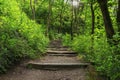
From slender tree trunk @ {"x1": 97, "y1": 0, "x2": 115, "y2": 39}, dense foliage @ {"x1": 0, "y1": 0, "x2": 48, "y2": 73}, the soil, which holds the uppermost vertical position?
slender tree trunk @ {"x1": 97, "y1": 0, "x2": 115, "y2": 39}

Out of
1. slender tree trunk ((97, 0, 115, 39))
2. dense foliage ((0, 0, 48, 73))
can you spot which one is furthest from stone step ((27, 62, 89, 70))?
slender tree trunk ((97, 0, 115, 39))

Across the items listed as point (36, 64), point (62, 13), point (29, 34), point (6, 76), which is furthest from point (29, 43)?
point (62, 13)

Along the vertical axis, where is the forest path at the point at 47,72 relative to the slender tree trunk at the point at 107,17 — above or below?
below

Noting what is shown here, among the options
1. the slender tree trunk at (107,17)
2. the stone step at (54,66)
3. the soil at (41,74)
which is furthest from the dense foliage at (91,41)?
the stone step at (54,66)

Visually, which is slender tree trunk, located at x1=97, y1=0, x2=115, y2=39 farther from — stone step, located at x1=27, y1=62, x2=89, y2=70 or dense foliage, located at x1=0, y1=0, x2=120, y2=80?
stone step, located at x1=27, y1=62, x2=89, y2=70

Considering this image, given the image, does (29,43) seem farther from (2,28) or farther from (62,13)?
(62,13)

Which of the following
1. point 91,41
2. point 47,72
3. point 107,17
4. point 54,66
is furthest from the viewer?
point 91,41

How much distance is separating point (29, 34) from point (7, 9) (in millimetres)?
1677

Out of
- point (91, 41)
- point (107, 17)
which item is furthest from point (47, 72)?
point (107, 17)

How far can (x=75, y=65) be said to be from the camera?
10297 millimetres

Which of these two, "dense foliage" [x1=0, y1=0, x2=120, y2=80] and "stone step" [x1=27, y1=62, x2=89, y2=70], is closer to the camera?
"dense foliage" [x1=0, y1=0, x2=120, y2=80]

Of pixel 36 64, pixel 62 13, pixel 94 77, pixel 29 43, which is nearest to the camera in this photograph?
pixel 94 77

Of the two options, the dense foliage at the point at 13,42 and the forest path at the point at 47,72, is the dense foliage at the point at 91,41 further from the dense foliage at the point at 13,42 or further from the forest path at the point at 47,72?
the forest path at the point at 47,72

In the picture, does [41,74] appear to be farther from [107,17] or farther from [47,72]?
[107,17]
